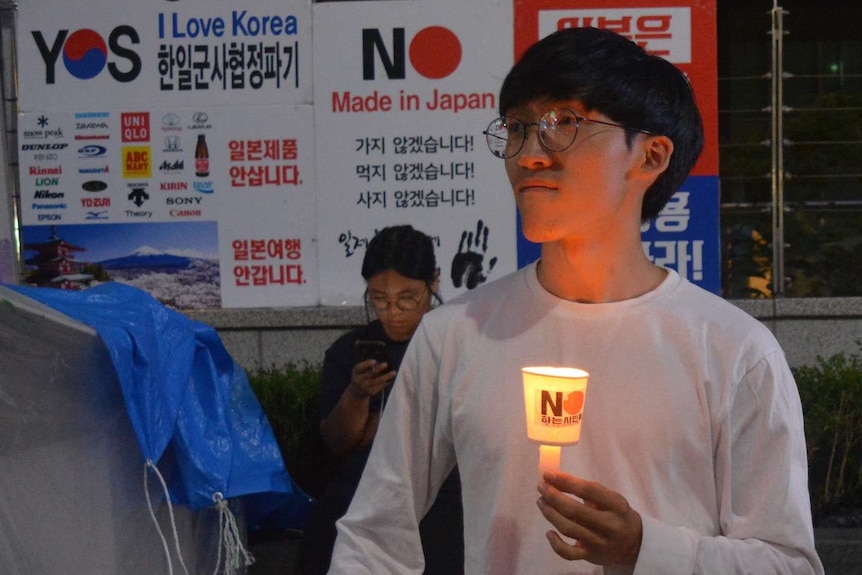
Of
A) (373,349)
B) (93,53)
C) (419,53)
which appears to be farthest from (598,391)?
(93,53)

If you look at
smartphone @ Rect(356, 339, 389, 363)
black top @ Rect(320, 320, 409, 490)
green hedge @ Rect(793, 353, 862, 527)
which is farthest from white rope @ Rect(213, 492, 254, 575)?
green hedge @ Rect(793, 353, 862, 527)

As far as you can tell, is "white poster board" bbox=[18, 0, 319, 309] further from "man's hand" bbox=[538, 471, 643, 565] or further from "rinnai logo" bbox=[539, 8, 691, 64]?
"man's hand" bbox=[538, 471, 643, 565]

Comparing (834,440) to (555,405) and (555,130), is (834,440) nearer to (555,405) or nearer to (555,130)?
(555,130)

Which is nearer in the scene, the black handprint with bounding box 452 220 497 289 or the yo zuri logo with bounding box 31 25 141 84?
the black handprint with bounding box 452 220 497 289

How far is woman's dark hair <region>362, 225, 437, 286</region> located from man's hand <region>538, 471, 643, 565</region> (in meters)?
2.89

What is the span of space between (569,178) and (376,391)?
7.87 ft

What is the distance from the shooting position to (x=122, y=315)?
4.28 meters

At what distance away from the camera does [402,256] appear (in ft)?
15.6

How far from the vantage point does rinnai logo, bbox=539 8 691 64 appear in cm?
666

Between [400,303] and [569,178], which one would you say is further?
[400,303]

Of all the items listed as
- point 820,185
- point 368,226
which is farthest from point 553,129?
point 820,185

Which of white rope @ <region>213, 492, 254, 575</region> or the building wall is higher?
the building wall

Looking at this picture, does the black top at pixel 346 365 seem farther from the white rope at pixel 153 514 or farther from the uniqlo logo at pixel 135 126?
the uniqlo logo at pixel 135 126

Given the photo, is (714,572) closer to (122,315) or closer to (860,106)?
(122,315)
